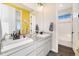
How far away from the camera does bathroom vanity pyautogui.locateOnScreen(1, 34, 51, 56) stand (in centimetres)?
129

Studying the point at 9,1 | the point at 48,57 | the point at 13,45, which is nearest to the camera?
the point at 13,45

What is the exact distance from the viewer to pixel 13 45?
1325 millimetres

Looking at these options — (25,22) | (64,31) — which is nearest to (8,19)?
(25,22)

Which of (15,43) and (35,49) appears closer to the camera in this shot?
(15,43)

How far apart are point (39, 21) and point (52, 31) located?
0.28 m

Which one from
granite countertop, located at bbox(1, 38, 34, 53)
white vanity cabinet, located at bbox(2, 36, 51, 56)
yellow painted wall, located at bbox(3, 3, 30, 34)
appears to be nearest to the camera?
granite countertop, located at bbox(1, 38, 34, 53)

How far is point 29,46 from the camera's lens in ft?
4.83

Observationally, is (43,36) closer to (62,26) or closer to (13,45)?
(62,26)

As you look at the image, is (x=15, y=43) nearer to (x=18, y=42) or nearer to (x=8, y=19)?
(x=18, y=42)

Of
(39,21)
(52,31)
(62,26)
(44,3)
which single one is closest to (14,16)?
(39,21)

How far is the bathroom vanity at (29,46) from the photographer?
1295 mm

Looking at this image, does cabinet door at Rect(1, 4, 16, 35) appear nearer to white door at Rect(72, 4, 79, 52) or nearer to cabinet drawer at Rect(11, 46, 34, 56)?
cabinet drawer at Rect(11, 46, 34, 56)

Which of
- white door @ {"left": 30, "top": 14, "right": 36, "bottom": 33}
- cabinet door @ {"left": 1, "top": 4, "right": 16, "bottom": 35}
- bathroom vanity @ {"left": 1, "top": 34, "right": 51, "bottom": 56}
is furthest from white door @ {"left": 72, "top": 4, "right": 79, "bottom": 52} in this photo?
cabinet door @ {"left": 1, "top": 4, "right": 16, "bottom": 35}

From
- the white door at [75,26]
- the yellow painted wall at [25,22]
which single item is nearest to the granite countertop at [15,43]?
the yellow painted wall at [25,22]
